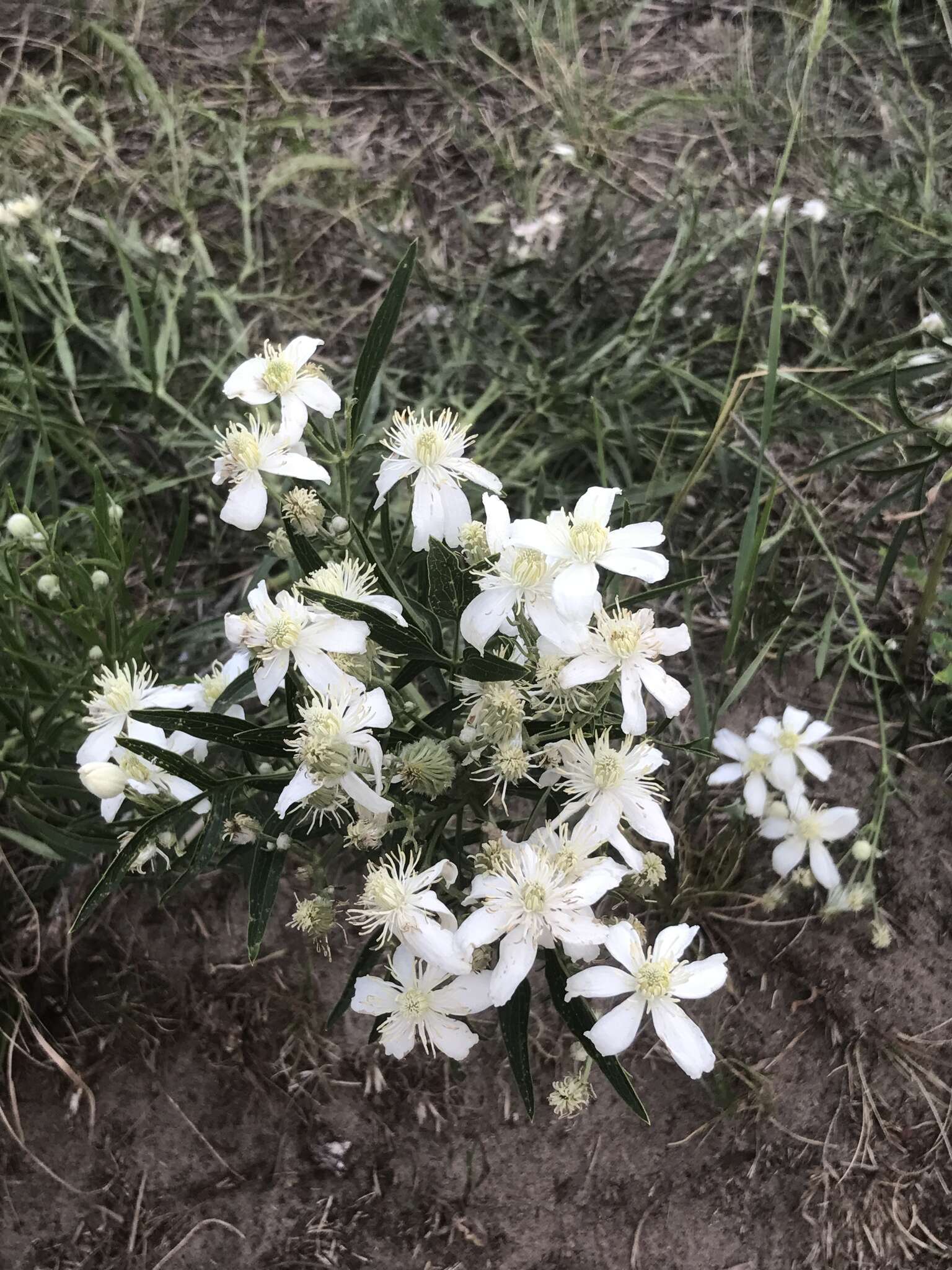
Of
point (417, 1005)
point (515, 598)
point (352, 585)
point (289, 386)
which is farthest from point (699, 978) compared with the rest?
point (289, 386)

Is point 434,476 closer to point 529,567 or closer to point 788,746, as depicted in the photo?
point 529,567

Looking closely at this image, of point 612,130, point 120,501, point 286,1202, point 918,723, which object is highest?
point 612,130

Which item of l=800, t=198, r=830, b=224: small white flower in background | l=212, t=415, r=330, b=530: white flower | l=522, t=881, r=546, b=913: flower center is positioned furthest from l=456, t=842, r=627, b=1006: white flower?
l=800, t=198, r=830, b=224: small white flower in background

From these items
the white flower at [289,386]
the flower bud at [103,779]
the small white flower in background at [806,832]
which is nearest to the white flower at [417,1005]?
the flower bud at [103,779]

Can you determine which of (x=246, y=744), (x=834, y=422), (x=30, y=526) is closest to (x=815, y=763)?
(x=834, y=422)

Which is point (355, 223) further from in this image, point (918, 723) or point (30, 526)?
point (918, 723)

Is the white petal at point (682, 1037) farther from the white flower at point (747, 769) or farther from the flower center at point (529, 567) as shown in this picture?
the white flower at point (747, 769)

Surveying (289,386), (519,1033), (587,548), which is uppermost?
(289,386)
